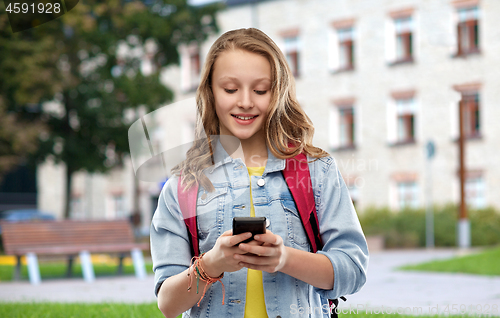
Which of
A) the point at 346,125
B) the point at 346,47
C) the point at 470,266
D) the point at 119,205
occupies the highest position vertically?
the point at 346,47

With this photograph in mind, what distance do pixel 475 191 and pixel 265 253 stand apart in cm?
2059

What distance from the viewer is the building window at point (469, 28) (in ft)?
67.6

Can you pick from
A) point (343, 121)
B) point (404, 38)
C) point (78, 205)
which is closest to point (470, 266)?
point (404, 38)

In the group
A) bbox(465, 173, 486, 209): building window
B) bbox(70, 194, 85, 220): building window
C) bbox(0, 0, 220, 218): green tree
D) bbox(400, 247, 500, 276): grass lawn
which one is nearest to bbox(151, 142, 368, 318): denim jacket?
bbox(400, 247, 500, 276): grass lawn

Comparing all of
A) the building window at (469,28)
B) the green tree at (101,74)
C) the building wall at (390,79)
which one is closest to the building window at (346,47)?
the building wall at (390,79)

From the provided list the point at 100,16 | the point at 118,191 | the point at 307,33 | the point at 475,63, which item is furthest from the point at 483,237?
the point at 118,191

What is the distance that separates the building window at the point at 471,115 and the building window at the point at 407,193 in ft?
8.58

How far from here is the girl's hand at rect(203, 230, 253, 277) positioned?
1321mm

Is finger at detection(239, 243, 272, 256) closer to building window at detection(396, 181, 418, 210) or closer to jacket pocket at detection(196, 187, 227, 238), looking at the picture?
jacket pocket at detection(196, 187, 227, 238)

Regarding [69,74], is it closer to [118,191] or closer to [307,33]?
[307,33]

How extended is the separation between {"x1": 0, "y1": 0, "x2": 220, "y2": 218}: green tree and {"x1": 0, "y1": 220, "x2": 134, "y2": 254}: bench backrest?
20.9 ft

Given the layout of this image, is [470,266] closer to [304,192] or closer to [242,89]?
[304,192]

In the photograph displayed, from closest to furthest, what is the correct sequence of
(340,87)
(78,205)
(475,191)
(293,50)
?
(475,191), (340,87), (293,50), (78,205)

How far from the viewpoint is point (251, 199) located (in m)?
1.67
